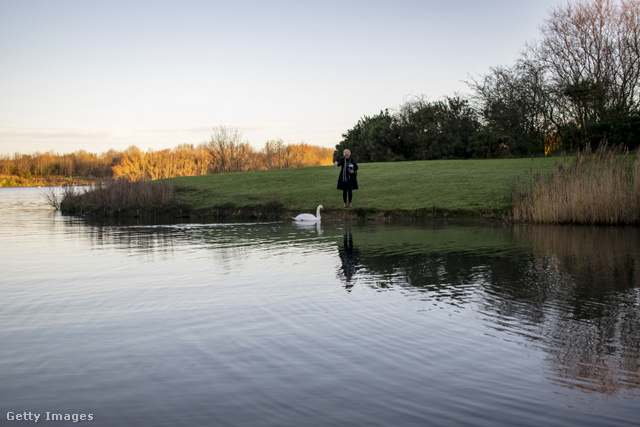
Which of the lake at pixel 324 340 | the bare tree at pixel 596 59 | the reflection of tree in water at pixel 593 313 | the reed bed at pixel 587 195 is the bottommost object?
the reflection of tree in water at pixel 593 313

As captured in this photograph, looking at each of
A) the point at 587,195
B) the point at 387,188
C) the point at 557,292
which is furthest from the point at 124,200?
the point at 557,292

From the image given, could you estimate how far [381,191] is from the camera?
24750 millimetres

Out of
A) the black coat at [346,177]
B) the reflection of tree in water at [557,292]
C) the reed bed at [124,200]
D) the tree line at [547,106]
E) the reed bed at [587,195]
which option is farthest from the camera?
the tree line at [547,106]

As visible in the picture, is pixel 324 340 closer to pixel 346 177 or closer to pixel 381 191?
pixel 346 177

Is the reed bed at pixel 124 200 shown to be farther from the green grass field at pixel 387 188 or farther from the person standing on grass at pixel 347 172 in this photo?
the person standing on grass at pixel 347 172

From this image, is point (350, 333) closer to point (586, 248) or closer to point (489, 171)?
point (586, 248)

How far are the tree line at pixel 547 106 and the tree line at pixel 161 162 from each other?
11.4 m

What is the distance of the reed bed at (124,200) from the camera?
80.8 feet

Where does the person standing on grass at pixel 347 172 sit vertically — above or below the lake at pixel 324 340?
above

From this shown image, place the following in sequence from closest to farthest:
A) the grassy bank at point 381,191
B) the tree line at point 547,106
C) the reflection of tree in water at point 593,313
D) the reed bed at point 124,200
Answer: the reflection of tree in water at point 593,313, the grassy bank at point 381,191, the reed bed at point 124,200, the tree line at point 547,106

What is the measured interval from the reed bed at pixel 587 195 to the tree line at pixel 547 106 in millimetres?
18767

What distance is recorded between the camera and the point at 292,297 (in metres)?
6.59

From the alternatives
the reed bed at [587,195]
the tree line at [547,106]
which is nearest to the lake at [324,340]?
the reed bed at [587,195]

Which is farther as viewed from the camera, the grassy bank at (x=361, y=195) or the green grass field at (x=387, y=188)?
the green grass field at (x=387, y=188)
